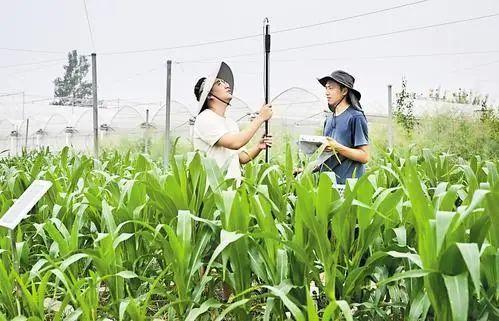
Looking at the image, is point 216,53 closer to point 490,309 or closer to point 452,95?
point 452,95

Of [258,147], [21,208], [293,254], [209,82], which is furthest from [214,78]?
[293,254]

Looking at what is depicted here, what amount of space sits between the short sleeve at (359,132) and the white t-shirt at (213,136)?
1.47ft

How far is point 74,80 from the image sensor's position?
21766 millimetres

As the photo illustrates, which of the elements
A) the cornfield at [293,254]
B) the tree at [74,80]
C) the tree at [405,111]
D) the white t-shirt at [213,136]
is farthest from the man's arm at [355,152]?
the tree at [74,80]

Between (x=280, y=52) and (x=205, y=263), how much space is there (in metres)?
9.38

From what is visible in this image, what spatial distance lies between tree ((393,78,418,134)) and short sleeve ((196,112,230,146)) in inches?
224

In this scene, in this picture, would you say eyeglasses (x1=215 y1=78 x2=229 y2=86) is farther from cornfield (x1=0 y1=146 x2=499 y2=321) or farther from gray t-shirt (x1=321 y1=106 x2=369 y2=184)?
cornfield (x1=0 y1=146 x2=499 y2=321)

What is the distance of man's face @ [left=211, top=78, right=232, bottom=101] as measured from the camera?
218 cm

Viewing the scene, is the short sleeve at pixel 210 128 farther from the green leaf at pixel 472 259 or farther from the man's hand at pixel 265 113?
the green leaf at pixel 472 259

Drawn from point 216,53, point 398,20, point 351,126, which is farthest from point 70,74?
point 351,126

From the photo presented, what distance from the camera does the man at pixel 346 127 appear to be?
2.20 meters

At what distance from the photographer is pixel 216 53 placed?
12.1 metres

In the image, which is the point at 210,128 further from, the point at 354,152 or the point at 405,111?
the point at 405,111

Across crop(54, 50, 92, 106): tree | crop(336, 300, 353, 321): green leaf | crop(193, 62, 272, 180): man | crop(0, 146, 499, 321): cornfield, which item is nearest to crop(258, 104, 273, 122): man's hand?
crop(193, 62, 272, 180): man
